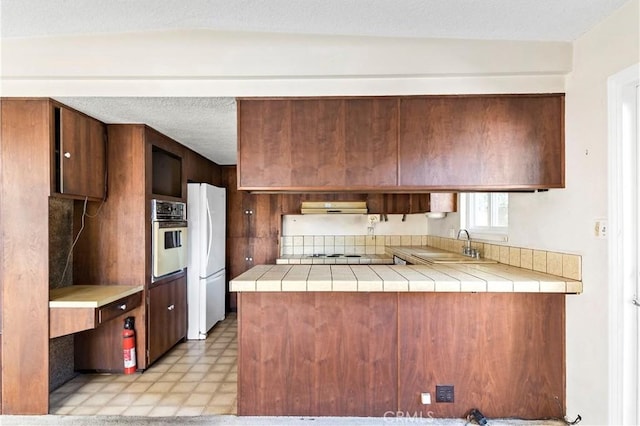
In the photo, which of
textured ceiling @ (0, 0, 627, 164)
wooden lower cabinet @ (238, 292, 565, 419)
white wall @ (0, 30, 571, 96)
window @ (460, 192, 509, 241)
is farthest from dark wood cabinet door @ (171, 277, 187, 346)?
window @ (460, 192, 509, 241)

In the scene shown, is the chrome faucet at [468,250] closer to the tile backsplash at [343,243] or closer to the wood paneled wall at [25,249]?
the tile backsplash at [343,243]

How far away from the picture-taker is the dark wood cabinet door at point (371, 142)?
2.26 metres

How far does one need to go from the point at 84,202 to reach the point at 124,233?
42cm

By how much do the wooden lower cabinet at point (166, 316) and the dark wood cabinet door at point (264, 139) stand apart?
1675 millimetres

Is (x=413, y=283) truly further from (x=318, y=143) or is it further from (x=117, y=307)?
(x=117, y=307)

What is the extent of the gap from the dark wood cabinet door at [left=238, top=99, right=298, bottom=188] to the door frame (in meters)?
1.80

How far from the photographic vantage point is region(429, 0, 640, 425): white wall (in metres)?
1.84

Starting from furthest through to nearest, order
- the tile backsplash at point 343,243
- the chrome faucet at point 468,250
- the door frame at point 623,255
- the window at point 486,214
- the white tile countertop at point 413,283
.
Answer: the tile backsplash at point 343,243 → the chrome faucet at point 468,250 → the window at point 486,214 → the white tile countertop at point 413,283 → the door frame at point 623,255

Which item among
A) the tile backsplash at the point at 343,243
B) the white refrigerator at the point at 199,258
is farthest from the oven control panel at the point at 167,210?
the tile backsplash at the point at 343,243

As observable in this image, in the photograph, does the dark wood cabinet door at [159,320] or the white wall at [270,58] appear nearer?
the white wall at [270,58]

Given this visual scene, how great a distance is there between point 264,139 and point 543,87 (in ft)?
6.01

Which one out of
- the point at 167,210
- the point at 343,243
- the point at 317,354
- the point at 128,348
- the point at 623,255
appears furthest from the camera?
the point at 343,243

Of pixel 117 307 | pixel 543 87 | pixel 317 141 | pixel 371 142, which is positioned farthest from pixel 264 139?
pixel 543 87

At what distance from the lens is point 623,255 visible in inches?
70.7
